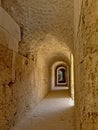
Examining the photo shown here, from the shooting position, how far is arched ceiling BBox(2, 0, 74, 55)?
3838mm

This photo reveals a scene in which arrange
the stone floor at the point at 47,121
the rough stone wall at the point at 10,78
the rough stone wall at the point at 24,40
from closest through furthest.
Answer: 1. the rough stone wall at the point at 10,78
2. the rough stone wall at the point at 24,40
3. the stone floor at the point at 47,121

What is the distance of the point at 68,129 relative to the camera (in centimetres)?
342

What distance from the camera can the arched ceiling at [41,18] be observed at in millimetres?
3838

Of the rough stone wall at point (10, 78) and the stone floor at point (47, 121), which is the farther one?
the stone floor at point (47, 121)

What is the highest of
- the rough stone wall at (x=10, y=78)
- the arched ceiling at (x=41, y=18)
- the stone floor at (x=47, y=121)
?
the arched ceiling at (x=41, y=18)

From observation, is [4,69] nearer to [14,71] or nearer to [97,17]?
[14,71]

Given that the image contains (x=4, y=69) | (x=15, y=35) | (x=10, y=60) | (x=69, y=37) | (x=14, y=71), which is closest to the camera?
(x=4, y=69)

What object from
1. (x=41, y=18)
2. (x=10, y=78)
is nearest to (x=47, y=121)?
(x=10, y=78)

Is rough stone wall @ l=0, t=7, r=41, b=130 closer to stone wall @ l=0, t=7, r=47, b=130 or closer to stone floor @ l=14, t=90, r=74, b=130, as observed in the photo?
stone wall @ l=0, t=7, r=47, b=130

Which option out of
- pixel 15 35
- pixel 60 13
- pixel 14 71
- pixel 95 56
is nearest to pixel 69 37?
pixel 60 13

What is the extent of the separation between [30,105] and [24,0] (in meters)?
2.41

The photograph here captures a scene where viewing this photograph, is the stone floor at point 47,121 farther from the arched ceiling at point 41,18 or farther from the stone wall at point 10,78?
the arched ceiling at point 41,18

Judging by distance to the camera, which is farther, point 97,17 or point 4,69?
point 4,69

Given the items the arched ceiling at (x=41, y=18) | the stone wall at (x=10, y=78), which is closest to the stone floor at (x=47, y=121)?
the stone wall at (x=10, y=78)
